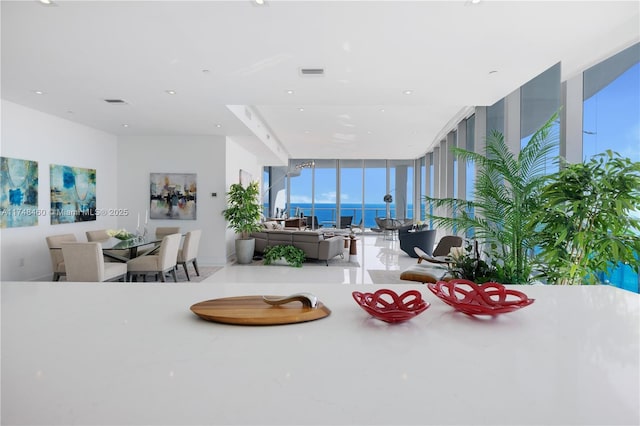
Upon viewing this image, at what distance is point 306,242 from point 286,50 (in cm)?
443

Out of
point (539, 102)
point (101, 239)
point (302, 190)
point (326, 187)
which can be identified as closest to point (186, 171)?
point (101, 239)

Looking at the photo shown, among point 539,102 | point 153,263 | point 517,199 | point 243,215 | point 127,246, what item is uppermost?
point 539,102

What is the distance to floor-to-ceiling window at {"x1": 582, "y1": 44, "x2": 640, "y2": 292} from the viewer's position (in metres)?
3.33

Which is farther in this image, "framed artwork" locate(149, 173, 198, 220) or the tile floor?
"framed artwork" locate(149, 173, 198, 220)

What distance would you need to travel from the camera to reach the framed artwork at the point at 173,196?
758 cm

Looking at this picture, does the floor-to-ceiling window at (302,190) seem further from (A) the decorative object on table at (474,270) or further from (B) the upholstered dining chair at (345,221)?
(A) the decorative object on table at (474,270)

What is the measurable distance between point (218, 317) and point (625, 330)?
1125 millimetres

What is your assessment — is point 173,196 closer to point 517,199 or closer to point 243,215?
point 243,215

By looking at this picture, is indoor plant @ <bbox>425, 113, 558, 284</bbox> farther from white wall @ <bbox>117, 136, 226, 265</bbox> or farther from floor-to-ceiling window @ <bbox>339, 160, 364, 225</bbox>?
floor-to-ceiling window @ <bbox>339, 160, 364, 225</bbox>

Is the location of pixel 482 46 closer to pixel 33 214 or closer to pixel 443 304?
pixel 443 304

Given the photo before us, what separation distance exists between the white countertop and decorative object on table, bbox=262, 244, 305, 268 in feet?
19.8

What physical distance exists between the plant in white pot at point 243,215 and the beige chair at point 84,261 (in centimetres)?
315

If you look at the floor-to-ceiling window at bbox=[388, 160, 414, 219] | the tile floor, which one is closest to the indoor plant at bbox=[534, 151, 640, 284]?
the tile floor

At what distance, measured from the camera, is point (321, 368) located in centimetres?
77
